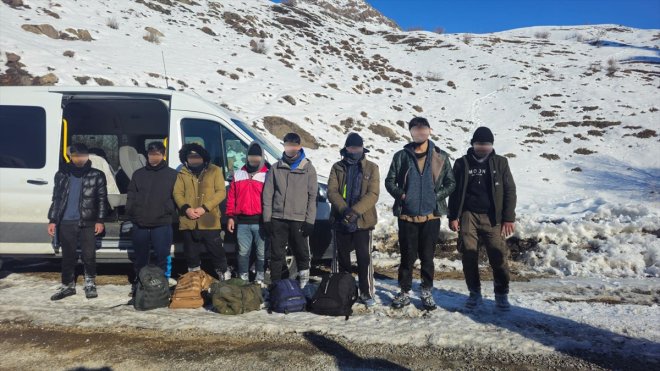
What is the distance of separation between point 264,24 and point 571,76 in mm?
29860

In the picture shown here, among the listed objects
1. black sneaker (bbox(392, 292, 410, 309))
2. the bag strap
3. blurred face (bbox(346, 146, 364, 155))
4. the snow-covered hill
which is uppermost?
the snow-covered hill

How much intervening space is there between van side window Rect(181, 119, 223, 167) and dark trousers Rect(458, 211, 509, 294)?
11.0ft

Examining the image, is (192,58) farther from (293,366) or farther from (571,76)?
(571,76)

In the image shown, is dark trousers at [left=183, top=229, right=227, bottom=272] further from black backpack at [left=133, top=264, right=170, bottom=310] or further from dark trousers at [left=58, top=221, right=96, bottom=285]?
dark trousers at [left=58, top=221, right=96, bottom=285]

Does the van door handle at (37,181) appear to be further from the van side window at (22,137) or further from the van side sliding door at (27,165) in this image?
the van side window at (22,137)

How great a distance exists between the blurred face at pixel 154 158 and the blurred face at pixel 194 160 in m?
0.35

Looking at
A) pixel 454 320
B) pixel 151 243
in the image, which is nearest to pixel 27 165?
pixel 151 243

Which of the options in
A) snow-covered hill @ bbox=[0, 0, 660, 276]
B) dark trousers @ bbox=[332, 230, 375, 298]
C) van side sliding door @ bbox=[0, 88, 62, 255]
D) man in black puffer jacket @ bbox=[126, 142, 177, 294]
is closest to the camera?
dark trousers @ bbox=[332, 230, 375, 298]

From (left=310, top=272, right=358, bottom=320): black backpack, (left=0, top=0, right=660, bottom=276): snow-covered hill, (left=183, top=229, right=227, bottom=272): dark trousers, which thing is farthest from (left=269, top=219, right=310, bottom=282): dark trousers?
(left=0, top=0, right=660, bottom=276): snow-covered hill

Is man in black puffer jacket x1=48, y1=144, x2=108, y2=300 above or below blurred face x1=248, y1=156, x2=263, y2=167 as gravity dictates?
below

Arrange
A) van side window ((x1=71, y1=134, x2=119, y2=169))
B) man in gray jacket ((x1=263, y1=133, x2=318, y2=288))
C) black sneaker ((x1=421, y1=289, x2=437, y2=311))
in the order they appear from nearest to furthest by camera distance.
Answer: black sneaker ((x1=421, y1=289, x2=437, y2=311)), man in gray jacket ((x1=263, y1=133, x2=318, y2=288)), van side window ((x1=71, y1=134, x2=119, y2=169))

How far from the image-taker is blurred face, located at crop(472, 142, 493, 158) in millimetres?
4555

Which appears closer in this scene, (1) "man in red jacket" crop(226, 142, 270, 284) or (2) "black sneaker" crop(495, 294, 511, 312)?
(2) "black sneaker" crop(495, 294, 511, 312)

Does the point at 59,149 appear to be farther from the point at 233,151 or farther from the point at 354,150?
the point at 354,150
